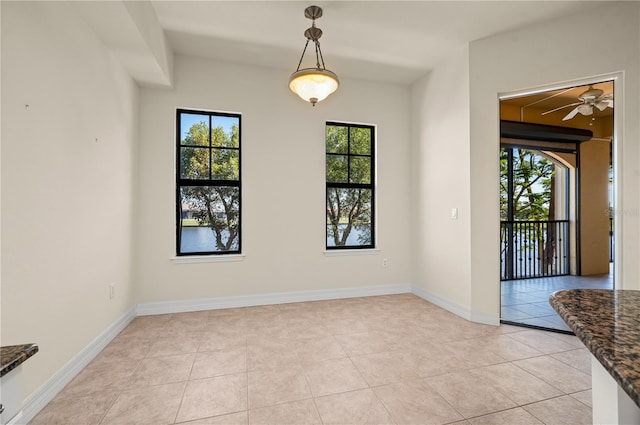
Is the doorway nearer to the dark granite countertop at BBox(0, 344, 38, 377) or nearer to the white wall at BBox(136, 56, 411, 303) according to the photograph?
the white wall at BBox(136, 56, 411, 303)

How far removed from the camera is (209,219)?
12.1ft

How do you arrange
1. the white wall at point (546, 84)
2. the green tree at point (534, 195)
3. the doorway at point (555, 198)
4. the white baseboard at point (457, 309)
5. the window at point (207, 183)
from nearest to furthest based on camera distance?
the white wall at point (546, 84) < the white baseboard at point (457, 309) < the window at point (207, 183) < the doorway at point (555, 198) < the green tree at point (534, 195)

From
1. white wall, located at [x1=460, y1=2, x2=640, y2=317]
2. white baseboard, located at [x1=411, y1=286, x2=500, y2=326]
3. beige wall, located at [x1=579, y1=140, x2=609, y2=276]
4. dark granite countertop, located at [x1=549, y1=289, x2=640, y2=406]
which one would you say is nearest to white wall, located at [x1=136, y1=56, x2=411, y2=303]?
white baseboard, located at [x1=411, y1=286, x2=500, y2=326]

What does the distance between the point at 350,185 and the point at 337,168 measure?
1.01 feet

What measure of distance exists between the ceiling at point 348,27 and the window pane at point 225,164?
44.9 inches

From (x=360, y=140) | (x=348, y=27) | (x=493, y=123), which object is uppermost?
(x=348, y=27)

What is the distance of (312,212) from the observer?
3.94 metres

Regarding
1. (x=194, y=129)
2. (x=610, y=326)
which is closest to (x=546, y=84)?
(x=610, y=326)

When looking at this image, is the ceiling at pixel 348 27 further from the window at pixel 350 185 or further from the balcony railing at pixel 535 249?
the balcony railing at pixel 535 249

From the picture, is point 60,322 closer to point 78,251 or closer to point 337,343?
point 78,251

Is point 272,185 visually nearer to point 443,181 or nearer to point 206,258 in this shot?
point 206,258

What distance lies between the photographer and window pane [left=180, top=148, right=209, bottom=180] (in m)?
3.58

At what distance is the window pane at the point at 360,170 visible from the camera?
4.21m

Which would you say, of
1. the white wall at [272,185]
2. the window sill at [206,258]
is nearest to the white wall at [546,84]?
the white wall at [272,185]
